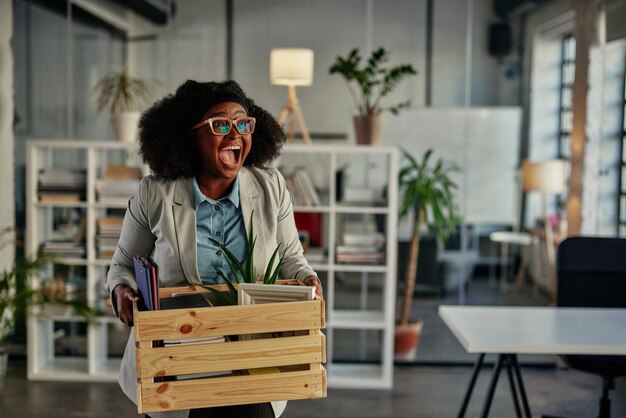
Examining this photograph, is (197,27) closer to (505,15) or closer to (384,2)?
(384,2)

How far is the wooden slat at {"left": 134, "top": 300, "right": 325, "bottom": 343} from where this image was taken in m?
2.04

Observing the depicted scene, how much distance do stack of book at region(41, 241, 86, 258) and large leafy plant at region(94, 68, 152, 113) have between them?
3.24 feet

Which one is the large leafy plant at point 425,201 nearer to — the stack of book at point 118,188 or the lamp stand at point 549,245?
the lamp stand at point 549,245

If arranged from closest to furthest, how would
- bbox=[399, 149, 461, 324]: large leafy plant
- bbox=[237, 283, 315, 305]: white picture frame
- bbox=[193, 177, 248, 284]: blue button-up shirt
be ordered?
bbox=[237, 283, 315, 305]: white picture frame → bbox=[193, 177, 248, 284]: blue button-up shirt → bbox=[399, 149, 461, 324]: large leafy plant

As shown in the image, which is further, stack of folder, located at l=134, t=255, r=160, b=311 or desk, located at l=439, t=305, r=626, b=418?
Result: desk, located at l=439, t=305, r=626, b=418

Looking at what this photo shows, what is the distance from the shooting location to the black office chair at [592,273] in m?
3.92

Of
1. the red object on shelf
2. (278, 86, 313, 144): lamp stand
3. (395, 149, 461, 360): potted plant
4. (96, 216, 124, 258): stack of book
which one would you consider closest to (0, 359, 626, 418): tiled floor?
(395, 149, 461, 360): potted plant

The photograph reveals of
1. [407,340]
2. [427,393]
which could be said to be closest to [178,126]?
[427,393]

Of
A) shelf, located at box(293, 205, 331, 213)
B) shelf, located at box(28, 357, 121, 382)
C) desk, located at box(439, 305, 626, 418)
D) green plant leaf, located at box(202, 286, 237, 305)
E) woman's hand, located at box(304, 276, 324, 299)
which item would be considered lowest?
shelf, located at box(28, 357, 121, 382)

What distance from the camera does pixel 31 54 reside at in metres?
5.50

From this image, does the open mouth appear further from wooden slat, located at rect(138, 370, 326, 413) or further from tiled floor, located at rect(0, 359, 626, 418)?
tiled floor, located at rect(0, 359, 626, 418)

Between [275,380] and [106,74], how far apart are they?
395cm

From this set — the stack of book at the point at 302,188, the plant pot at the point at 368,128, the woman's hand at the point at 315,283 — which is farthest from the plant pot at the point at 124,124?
the woman's hand at the point at 315,283

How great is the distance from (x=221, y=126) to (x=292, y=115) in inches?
124
